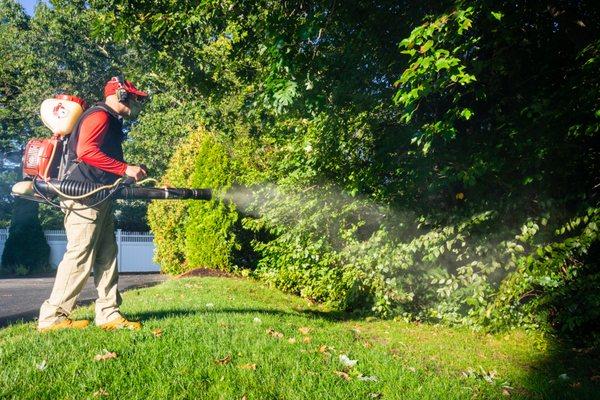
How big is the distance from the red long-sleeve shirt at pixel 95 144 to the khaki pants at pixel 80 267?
31 centimetres

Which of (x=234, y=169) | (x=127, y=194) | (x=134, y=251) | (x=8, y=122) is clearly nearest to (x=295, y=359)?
(x=127, y=194)

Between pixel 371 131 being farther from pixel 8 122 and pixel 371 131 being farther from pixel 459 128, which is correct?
pixel 8 122

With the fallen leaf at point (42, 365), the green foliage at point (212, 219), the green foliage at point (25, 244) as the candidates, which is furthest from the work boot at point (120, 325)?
the green foliage at point (25, 244)

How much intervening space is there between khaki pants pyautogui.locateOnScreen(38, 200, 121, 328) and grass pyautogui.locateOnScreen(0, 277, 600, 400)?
0.22 m

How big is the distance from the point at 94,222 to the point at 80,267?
37cm

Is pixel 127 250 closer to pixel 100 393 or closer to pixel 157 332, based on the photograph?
pixel 157 332

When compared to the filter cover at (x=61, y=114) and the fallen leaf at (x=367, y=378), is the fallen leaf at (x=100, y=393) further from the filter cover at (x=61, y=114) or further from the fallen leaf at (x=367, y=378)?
the filter cover at (x=61, y=114)

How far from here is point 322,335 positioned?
4715mm

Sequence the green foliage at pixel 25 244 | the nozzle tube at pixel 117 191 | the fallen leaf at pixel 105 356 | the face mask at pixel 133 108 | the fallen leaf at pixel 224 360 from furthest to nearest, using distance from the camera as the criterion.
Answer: the green foliage at pixel 25 244
the face mask at pixel 133 108
the nozzle tube at pixel 117 191
the fallen leaf at pixel 224 360
the fallen leaf at pixel 105 356

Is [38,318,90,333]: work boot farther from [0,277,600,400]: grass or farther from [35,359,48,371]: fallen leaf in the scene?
[35,359,48,371]: fallen leaf

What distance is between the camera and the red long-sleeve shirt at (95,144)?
391 cm

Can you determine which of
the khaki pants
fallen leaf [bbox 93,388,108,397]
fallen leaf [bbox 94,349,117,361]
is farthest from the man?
fallen leaf [bbox 93,388,108,397]

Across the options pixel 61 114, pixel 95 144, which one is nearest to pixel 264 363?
pixel 95 144

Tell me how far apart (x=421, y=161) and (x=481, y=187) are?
91cm
